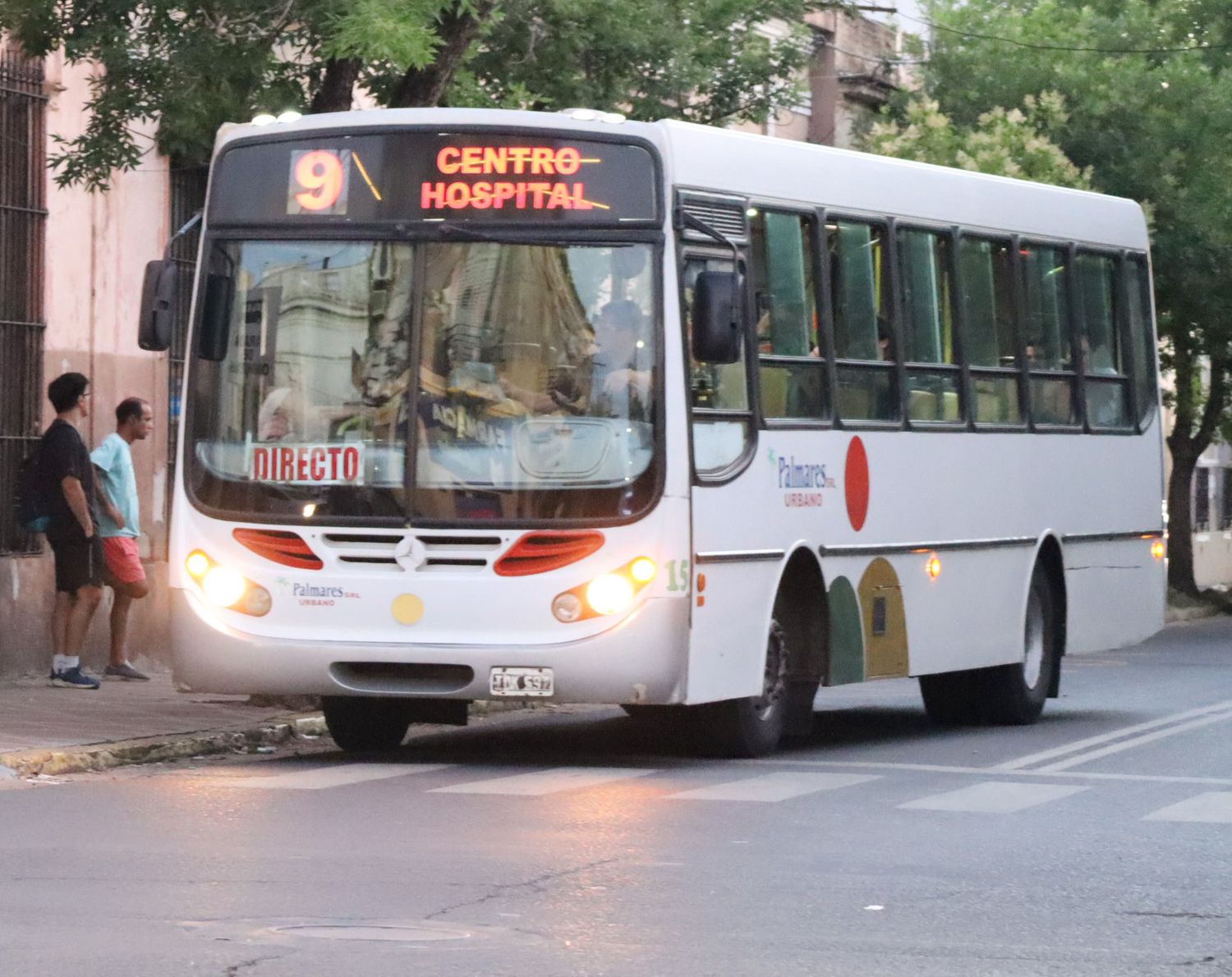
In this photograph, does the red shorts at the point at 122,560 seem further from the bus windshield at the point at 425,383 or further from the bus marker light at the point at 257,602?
the bus marker light at the point at 257,602

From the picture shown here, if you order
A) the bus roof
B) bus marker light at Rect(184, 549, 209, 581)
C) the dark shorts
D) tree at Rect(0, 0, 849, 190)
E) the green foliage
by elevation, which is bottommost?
bus marker light at Rect(184, 549, 209, 581)

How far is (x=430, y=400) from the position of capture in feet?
41.0

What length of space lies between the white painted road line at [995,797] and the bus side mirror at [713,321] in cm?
220

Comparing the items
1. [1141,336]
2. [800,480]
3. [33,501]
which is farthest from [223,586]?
[1141,336]

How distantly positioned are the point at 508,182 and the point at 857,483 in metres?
2.64

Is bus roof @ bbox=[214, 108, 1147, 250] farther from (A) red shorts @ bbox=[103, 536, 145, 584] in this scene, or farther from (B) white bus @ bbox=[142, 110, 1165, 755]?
(A) red shorts @ bbox=[103, 536, 145, 584]

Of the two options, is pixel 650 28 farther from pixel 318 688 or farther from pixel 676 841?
pixel 676 841

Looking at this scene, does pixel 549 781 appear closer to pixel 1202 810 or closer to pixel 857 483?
pixel 1202 810

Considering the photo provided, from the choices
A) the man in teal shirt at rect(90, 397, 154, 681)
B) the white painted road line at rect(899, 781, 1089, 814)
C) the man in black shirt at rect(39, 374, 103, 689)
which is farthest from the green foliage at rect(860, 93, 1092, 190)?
the white painted road line at rect(899, 781, 1089, 814)

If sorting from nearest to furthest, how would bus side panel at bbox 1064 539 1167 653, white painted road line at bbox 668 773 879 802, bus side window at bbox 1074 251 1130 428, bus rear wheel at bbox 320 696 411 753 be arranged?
white painted road line at bbox 668 773 879 802 < bus rear wheel at bbox 320 696 411 753 < bus side panel at bbox 1064 539 1167 653 < bus side window at bbox 1074 251 1130 428

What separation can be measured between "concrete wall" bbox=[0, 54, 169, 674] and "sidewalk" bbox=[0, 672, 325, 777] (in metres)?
1.02

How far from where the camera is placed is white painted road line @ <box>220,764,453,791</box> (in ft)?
38.5

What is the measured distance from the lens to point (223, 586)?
41.8ft

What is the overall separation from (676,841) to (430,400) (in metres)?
3.25
